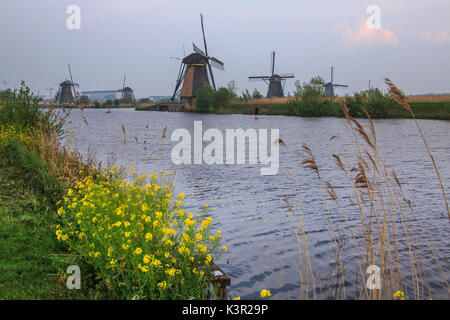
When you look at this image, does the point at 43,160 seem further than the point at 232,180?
No

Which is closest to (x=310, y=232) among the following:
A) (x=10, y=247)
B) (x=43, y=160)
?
(x=10, y=247)

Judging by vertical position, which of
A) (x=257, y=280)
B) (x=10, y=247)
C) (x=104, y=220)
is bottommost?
(x=257, y=280)

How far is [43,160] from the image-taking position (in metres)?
7.85

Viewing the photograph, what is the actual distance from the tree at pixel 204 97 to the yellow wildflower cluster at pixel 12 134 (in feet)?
187

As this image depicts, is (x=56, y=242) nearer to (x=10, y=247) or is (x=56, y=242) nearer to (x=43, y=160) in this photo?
(x=10, y=247)

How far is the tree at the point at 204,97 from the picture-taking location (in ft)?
219

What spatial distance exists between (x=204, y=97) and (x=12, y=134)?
57474mm

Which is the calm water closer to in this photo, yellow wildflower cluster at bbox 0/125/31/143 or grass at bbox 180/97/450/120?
yellow wildflower cluster at bbox 0/125/31/143

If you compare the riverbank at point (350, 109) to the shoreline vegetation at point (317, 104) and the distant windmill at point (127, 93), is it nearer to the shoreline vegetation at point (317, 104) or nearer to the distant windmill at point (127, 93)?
the shoreline vegetation at point (317, 104)

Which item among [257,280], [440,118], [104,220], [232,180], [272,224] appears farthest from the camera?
[440,118]

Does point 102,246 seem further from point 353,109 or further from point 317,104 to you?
point 317,104

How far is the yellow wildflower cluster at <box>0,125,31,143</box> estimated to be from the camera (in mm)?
9805

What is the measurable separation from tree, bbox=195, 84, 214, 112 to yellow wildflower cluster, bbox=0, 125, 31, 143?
56.9 meters
